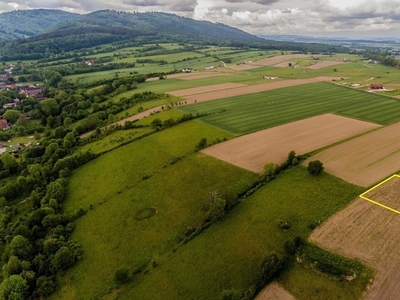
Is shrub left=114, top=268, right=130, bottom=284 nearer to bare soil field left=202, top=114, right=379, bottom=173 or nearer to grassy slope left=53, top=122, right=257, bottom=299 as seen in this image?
grassy slope left=53, top=122, right=257, bottom=299

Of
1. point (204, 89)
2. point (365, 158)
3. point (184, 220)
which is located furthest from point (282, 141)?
point (204, 89)

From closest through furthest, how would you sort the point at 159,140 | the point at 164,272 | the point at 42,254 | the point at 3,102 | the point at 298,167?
the point at 164,272
the point at 42,254
the point at 298,167
the point at 159,140
the point at 3,102

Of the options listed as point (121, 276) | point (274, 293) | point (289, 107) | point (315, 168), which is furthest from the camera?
point (289, 107)

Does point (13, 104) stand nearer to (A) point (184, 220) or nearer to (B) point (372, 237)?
(A) point (184, 220)

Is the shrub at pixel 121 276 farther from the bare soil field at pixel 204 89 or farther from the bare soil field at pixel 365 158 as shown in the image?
the bare soil field at pixel 204 89

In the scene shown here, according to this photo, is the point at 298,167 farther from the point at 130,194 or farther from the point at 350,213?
the point at 130,194

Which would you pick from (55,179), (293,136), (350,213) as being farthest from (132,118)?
(350,213)
